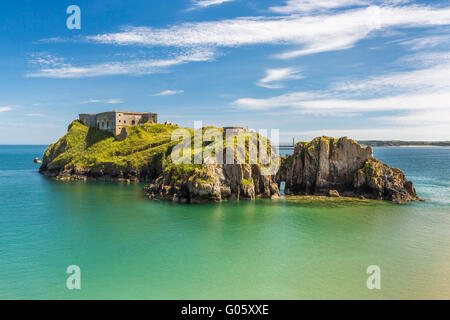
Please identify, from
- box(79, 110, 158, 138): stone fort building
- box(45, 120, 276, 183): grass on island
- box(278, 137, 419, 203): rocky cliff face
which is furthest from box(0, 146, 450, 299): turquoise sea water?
box(79, 110, 158, 138): stone fort building

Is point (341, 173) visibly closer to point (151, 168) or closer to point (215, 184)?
point (215, 184)

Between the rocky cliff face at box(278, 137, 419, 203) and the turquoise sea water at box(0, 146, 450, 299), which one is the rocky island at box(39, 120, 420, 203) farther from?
the turquoise sea water at box(0, 146, 450, 299)

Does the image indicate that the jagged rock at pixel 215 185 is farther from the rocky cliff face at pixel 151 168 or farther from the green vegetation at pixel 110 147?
the green vegetation at pixel 110 147

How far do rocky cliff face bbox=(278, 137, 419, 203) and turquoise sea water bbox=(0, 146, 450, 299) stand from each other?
5.65 m

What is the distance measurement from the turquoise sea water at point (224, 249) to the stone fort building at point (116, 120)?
2461 inches

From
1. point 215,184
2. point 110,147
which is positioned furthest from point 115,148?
point 215,184

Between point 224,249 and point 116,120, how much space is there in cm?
9295

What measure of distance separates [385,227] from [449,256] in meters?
9.35

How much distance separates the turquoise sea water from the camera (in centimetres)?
2108

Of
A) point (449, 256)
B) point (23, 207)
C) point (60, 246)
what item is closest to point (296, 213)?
point (449, 256)

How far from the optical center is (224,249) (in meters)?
28.9

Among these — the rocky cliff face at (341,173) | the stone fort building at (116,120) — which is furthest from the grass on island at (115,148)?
the rocky cliff face at (341,173)

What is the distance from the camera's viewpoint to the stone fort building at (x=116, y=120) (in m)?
108
